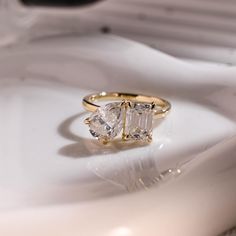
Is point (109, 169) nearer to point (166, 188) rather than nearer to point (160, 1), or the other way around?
point (166, 188)

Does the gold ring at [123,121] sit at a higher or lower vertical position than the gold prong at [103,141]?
higher

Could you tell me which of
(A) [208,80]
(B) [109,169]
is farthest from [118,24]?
(B) [109,169]

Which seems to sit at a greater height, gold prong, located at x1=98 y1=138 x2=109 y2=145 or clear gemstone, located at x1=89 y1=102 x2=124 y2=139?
clear gemstone, located at x1=89 y1=102 x2=124 y2=139

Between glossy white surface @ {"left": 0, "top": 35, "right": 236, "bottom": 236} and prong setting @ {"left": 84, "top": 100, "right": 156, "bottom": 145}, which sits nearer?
glossy white surface @ {"left": 0, "top": 35, "right": 236, "bottom": 236}
